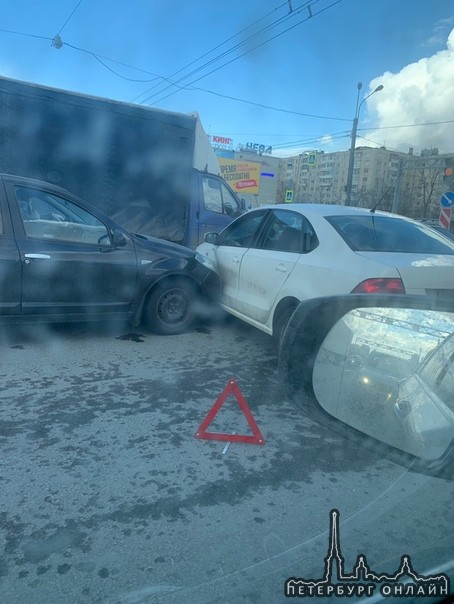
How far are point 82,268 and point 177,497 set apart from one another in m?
3.15

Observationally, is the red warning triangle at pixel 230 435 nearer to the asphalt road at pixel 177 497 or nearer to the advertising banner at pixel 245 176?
the asphalt road at pixel 177 497

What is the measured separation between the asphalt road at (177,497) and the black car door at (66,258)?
37.4 inches

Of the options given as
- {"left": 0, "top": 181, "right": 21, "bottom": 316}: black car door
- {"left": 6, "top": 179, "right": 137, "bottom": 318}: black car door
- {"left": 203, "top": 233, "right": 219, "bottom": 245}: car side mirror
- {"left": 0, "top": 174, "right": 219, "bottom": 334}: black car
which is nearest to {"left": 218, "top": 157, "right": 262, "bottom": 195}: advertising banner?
{"left": 203, "top": 233, "right": 219, "bottom": 245}: car side mirror

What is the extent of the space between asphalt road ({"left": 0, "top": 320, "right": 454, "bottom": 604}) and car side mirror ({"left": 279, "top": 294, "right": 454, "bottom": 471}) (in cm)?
15

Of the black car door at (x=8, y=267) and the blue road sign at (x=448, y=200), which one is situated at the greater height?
the blue road sign at (x=448, y=200)

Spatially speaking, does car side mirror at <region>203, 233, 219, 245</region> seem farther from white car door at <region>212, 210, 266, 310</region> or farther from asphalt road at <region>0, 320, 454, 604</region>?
asphalt road at <region>0, 320, 454, 604</region>

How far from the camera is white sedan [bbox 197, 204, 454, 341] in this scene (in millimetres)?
3939

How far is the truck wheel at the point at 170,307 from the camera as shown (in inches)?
226

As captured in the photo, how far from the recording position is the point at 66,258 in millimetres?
5082

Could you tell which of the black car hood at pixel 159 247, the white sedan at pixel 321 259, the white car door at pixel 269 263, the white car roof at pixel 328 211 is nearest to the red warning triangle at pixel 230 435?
the white sedan at pixel 321 259

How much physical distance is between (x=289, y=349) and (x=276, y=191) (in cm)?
5218

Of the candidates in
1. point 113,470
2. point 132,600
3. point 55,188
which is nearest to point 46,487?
point 113,470

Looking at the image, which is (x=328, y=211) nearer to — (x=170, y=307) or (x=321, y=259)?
(x=321, y=259)

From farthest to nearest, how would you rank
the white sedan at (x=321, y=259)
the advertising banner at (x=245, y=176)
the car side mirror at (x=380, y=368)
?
the advertising banner at (x=245, y=176) < the white sedan at (x=321, y=259) < the car side mirror at (x=380, y=368)
